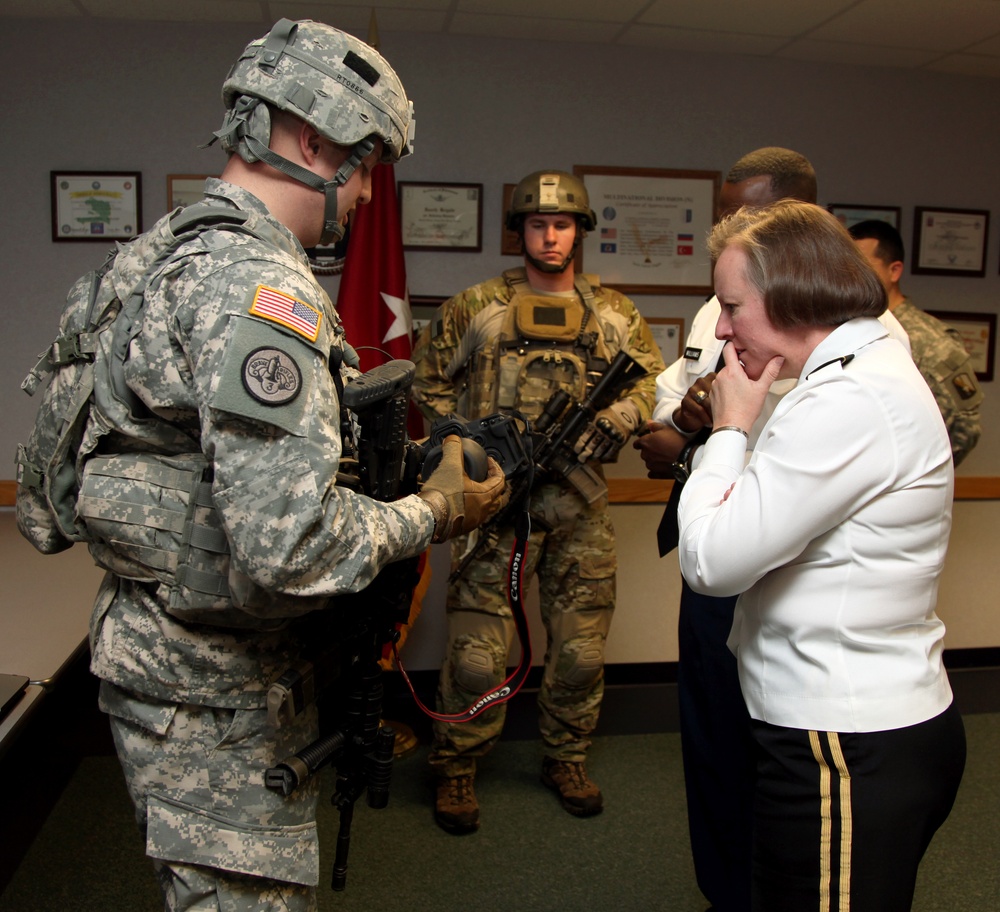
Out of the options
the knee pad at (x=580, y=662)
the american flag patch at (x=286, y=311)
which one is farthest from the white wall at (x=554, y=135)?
the american flag patch at (x=286, y=311)

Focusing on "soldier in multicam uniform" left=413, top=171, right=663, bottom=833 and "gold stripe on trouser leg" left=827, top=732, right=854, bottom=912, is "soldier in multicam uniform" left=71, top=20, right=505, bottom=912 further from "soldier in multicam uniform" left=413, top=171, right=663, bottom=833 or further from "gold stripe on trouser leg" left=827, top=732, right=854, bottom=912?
"soldier in multicam uniform" left=413, top=171, right=663, bottom=833

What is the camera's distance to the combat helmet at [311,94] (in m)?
1.25

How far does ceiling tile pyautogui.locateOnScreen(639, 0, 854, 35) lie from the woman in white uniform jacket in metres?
2.24

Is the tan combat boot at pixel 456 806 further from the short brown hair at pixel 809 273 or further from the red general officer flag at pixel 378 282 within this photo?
the short brown hair at pixel 809 273

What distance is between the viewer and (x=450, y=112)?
338 cm

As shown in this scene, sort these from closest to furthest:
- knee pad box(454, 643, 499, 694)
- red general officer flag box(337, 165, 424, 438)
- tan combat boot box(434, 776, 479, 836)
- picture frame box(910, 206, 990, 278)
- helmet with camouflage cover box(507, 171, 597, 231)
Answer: tan combat boot box(434, 776, 479, 836), knee pad box(454, 643, 499, 694), helmet with camouflage cover box(507, 171, 597, 231), red general officer flag box(337, 165, 424, 438), picture frame box(910, 206, 990, 278)

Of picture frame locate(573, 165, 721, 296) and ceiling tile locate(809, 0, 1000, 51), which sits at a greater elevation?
ceiling tile locate(809, 0, 1000, 51)

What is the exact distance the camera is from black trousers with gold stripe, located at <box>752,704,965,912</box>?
3.73ft

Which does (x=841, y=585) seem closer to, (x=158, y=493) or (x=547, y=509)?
(x=158, y=493)

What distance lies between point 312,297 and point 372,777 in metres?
0.82

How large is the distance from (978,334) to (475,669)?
2.84 m

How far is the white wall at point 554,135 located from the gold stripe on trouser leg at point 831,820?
2.54 m

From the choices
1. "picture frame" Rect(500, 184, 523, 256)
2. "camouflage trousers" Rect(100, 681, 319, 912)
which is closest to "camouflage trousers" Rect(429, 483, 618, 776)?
"picture frame" Rect(500, 184, 523, 256)

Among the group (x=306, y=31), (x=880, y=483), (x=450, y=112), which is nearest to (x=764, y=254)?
(x=880, y=483)
